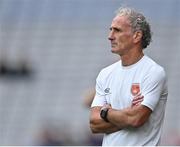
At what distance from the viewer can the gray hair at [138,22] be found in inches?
122

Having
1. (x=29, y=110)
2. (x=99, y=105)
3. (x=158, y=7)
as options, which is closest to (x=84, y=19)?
(x=158, y=7)

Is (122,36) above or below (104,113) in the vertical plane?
above

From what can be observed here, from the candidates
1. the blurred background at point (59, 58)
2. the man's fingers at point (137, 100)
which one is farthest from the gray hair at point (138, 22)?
the blurred background at point (59, 58)

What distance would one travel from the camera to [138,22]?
3105 mm

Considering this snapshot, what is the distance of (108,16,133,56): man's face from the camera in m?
3.10

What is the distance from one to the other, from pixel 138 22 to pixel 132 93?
324 mm

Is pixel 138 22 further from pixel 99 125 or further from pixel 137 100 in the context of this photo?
pixel 99 125

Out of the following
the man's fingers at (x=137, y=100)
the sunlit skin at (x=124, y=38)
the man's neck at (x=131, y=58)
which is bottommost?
the man's fingers at (x=137, y=100)

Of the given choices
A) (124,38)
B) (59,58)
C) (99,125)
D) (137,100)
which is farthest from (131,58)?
(59,58)

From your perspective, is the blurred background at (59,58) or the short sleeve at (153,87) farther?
the blurred background at (59,58)

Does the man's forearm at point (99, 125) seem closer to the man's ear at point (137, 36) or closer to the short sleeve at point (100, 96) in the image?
the short sleeve at point (100, 96)

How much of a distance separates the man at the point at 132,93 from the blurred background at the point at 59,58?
7497mm

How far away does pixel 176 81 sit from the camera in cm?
1162

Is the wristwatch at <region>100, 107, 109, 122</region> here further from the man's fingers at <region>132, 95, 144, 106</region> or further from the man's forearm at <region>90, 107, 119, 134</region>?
the man's fingers at <region>132, 95, 144, 106</region>
